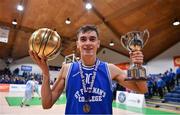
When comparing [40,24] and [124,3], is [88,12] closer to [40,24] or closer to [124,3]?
[124,3]

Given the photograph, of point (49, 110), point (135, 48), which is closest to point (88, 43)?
point (135, 48)

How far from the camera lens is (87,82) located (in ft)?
5.14

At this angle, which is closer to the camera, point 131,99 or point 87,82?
point 87,82

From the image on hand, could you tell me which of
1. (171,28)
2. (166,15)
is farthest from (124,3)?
(171,28)

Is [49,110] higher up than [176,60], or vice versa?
[176,60]

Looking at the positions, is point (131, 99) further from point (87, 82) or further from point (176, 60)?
point (87, 82)

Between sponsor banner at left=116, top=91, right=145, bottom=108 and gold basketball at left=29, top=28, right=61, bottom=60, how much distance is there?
8.91m

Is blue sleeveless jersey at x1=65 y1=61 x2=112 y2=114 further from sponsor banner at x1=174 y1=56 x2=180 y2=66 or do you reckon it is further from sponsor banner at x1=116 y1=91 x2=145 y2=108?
sponsor banner at x1=174 y1=56 x2=180 y2=66

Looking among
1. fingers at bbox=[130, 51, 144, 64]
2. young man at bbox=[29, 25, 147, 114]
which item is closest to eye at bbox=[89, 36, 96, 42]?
young man at bbox=[29, 25, 147, 114]

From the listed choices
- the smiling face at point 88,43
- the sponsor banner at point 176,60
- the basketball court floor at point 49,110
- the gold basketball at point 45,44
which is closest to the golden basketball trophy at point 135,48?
the smiling face at point 88,43

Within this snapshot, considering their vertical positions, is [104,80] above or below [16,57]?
below

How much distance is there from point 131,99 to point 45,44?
9.86 m

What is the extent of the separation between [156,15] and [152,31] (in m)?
1.77

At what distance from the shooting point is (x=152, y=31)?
43.9 ft
